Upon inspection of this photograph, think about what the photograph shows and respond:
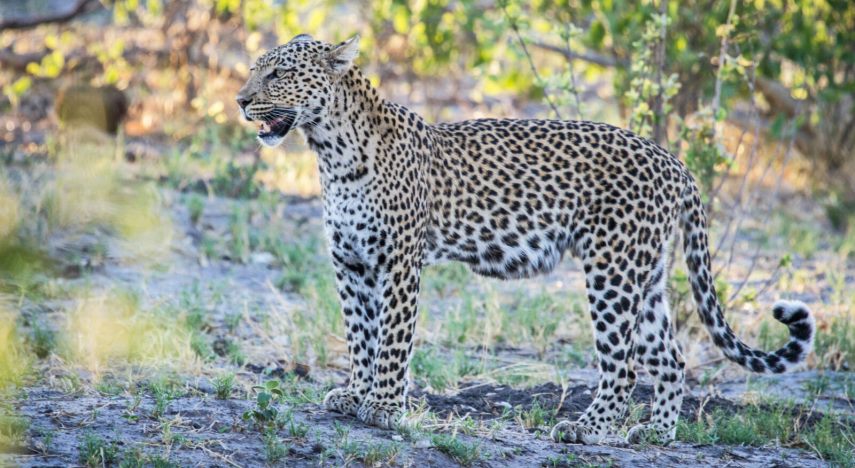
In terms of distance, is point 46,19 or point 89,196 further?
point 46,19

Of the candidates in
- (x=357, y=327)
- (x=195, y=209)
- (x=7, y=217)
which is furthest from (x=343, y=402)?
(x=195, y=209)

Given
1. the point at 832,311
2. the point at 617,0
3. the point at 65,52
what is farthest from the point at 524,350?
the point at 65,52

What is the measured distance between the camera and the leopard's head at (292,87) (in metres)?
5.91

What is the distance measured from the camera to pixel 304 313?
839cm

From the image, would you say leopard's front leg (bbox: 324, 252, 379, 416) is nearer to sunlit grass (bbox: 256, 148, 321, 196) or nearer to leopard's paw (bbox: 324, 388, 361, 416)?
leopard's paw (bbox: 324, 388, 361, 416)

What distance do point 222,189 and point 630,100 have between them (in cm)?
470

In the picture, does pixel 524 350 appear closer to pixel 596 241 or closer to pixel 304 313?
pixel 304 313

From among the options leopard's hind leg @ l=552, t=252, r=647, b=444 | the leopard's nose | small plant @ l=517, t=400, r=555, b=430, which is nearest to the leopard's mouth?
the leopard's nose

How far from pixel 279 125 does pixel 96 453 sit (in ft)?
6.26

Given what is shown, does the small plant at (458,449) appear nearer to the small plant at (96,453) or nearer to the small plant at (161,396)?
the small plant at (161,396)

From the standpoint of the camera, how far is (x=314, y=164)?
43.0 feet

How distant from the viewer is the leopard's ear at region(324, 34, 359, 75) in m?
5.95

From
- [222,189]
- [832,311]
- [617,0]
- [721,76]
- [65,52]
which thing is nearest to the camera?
[721,76]

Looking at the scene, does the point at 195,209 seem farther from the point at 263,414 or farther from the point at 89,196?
the point at 89,196
